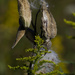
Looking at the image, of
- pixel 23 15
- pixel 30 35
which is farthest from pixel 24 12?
pixel 30 35

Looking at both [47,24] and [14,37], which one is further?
[14,37]

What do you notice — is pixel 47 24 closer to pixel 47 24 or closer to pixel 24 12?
pixel 47 24

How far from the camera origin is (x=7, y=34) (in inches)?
233

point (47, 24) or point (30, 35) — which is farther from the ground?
point (47, 24)

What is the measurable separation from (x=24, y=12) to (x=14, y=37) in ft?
12.7

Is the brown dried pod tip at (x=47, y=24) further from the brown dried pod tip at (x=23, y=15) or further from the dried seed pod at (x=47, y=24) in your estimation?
the brown dried pod tip at (x=23, y=15)

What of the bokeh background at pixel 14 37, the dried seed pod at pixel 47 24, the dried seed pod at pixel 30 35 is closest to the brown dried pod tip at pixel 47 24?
the dried seed pod at pixel 47 24

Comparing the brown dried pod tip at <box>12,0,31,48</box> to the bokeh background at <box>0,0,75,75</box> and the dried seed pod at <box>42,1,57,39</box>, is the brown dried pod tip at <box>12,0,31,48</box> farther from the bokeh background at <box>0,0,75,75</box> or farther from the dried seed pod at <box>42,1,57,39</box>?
the bokeh background at <box>0,0,75,75</box>

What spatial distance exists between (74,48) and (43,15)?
5260mm

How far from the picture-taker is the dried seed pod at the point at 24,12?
2479mm

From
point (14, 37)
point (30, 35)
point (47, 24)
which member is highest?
point (47, 24)

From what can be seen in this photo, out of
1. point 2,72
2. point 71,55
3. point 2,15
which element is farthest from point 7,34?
point 71,55

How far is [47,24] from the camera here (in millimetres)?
2490

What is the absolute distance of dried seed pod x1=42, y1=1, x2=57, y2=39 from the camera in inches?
97.4
